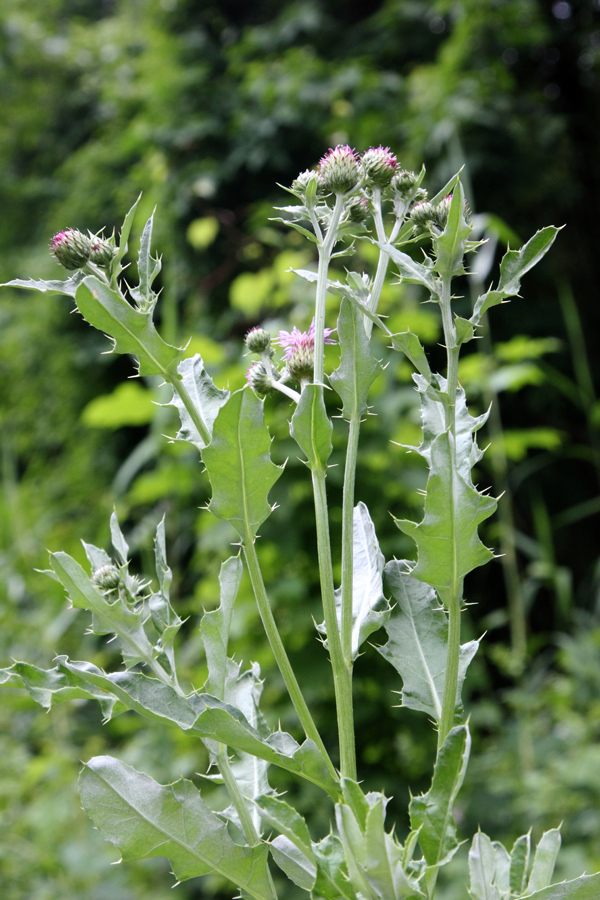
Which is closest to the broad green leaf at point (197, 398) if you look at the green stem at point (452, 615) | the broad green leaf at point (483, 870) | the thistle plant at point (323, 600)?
the thistle plant at point (323, 600)

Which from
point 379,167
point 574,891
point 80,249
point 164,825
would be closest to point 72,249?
point 80,249

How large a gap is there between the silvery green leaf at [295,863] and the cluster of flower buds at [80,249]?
547mm

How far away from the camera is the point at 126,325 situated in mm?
672

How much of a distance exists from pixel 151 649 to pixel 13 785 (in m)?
2.55

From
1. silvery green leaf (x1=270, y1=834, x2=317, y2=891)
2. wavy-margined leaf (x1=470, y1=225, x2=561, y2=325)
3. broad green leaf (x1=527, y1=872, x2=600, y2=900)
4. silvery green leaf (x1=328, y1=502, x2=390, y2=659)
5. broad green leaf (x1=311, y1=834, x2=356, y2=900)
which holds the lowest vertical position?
broad green leaf (x1=527, y1=872, x2=600, y2=900)

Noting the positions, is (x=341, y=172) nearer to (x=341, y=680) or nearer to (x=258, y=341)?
(x=258, y=341)

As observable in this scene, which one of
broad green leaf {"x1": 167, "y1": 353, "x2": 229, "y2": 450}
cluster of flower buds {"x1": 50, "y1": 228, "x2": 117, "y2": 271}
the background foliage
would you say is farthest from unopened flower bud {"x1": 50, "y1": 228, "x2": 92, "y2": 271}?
the background foliage

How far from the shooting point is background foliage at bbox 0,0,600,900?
2.53 meters

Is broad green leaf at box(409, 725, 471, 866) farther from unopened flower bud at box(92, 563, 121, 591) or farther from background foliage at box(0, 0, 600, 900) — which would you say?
background foliage at box(0, 0, 600, 900)

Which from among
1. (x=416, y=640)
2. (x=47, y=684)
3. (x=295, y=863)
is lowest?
(x=295, y=863)

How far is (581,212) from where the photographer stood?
493 cm

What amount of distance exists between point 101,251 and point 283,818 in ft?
1.69

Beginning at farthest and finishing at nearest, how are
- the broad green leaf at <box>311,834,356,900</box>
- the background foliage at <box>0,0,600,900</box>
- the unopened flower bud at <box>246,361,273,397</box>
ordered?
the background foliage at <box>0,0,600,900</box> < the unopened flower bud at <box>246,361,273,397</box> < the broad green leaf at <box>311,834,356,900</box>

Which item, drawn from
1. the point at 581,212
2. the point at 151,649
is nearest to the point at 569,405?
the point at 581,212
